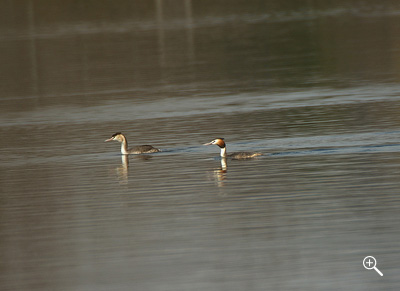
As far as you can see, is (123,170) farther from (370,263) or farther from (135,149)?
(370,263)

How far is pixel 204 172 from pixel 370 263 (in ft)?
33.4

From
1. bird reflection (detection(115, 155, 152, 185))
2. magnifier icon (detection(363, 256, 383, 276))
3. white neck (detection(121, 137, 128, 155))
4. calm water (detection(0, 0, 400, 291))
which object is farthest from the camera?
white neck (detection(121, 137, 128, 155))

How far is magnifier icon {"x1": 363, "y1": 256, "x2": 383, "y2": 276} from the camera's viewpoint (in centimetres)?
1595

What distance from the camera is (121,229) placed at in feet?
65.8

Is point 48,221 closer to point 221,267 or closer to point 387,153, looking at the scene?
point 221,267

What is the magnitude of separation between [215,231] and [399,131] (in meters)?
12.6

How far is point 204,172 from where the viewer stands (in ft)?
85.5

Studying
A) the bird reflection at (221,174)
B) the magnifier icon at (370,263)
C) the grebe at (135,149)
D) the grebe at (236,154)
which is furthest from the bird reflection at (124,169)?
the magnifier icon at (370,263)

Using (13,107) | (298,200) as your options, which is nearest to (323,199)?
(298,200)

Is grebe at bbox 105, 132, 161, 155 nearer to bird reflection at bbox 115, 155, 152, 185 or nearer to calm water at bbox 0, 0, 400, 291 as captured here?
bird reflection at bbox 115, 155, 152, 185

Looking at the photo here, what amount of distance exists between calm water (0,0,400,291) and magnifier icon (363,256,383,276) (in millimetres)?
104

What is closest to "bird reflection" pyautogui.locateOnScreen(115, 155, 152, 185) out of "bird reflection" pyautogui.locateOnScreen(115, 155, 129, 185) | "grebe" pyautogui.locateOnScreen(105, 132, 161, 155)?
"bird reflection" pyautogui.locateOnScreen(115, 155, 129, 185)

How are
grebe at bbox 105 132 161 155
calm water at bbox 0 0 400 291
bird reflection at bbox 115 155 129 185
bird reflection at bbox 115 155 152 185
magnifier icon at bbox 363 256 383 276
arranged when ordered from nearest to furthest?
magnifier icon at bbox 363 256 383 276
calm water at bbox 0 0 400 291
bird reflection at bbox 115 155 129 185
bird reflection at bbox 115 155 152 185
grebe at bbox 105 132 161 155

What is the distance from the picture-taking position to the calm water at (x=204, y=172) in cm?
1703
